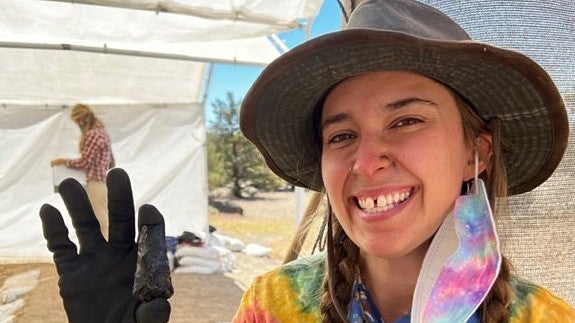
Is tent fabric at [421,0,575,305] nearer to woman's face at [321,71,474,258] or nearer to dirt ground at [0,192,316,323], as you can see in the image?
woman's face at [321,71,474,258]

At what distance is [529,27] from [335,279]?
97 centimetres

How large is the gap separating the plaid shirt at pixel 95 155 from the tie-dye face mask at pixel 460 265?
5419 mm

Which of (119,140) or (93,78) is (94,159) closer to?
(93,78)

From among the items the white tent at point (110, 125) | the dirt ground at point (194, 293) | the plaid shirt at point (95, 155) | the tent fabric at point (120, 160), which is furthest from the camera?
the tent fabric at point (120, 160)

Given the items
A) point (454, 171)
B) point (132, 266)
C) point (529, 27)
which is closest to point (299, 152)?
point (454, 171)

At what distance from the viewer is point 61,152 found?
8516 millimetres

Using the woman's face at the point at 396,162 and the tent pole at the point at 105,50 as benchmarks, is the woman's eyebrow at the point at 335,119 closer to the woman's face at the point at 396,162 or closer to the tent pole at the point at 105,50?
the woman's face at the point at 396,162

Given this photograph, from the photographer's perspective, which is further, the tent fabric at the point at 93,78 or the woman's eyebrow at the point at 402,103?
the tent fabric at the point at 93,78

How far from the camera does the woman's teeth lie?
3.73 ft

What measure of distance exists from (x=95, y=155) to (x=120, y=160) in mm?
2676

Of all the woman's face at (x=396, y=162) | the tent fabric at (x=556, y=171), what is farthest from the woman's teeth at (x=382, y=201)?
the tent fabric at (x=556, y=171)

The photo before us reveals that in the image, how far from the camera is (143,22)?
4930mm

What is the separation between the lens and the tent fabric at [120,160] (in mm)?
8312

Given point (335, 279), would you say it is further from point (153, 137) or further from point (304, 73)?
point (153, 137)
